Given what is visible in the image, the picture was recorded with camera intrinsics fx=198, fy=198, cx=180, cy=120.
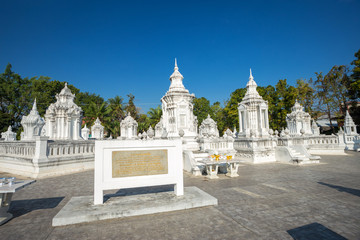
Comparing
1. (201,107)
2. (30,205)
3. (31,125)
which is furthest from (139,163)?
(201,107)

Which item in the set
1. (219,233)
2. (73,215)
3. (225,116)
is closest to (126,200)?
(73,215)

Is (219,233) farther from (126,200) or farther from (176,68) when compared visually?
(176,68)

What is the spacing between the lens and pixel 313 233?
12.2 ft

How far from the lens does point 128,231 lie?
12.8 feet

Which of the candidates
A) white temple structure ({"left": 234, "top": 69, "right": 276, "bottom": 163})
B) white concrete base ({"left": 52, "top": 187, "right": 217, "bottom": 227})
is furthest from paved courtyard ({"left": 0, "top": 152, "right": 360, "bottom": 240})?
white temple structure ({"left": 234, "top": 69, "right": 276, "bottom": 163})

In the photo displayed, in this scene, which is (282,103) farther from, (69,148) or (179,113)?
(69,148)

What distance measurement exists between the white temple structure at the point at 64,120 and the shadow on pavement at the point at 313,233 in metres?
18.6

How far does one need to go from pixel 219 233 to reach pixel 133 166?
260cm

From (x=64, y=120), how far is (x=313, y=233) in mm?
19616

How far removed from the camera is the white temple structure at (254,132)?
15.7 metres

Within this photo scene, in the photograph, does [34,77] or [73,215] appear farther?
[34,77]

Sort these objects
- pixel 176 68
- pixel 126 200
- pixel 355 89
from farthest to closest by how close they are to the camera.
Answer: pixel 355 89 → pixel 176 68 → pixel 126 200

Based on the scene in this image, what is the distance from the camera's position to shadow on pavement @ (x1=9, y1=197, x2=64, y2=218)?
17.4ft

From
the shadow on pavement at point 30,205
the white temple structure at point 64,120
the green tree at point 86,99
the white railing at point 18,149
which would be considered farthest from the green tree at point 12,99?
the shadow on pavement at point 30,205
